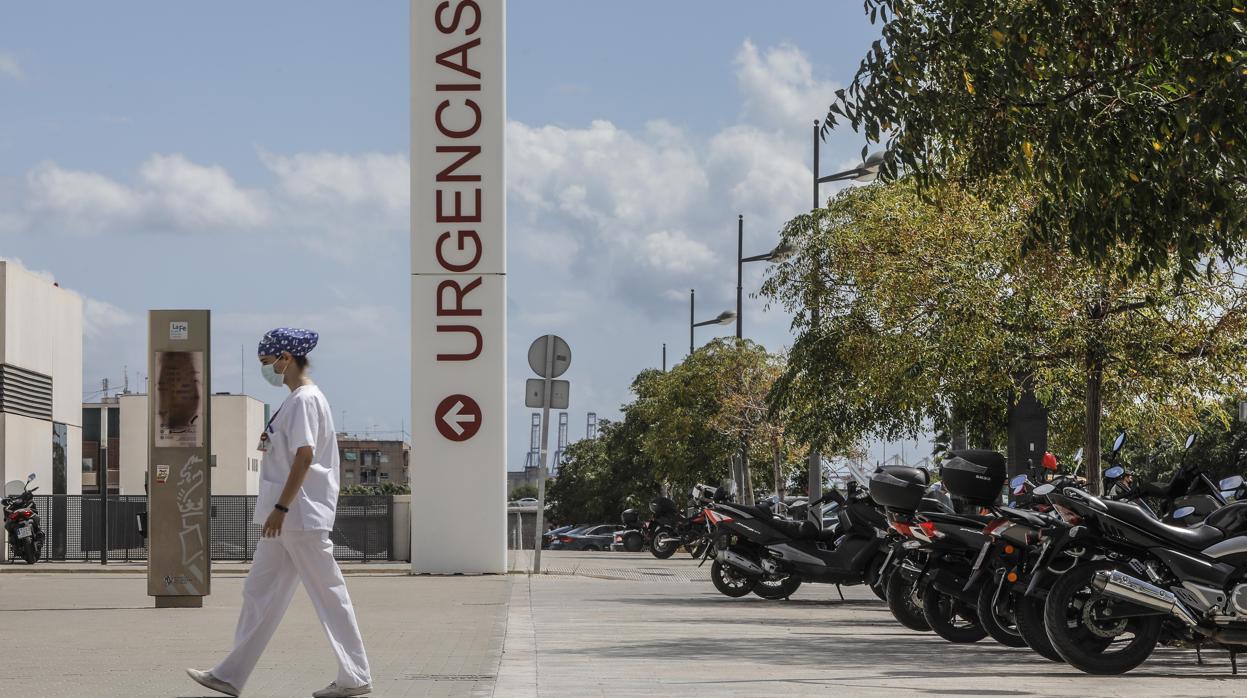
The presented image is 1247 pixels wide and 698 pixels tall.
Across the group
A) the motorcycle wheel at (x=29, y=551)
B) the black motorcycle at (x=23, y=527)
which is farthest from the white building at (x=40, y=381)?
the motorcycle wheel at (x=29, y=551)

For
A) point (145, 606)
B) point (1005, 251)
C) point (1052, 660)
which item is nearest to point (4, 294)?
point (145, 606)

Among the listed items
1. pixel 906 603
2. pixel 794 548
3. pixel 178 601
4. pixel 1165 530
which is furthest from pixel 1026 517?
pixel 178 601

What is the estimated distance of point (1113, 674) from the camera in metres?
9.20

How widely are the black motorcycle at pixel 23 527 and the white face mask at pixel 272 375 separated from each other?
21636 mm

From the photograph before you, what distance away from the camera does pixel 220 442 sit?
88188 millimetres

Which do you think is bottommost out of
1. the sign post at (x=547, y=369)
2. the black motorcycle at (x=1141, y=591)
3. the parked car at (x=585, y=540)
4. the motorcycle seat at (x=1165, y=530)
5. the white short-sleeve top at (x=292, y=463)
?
the parked car at (x=585, y=540)

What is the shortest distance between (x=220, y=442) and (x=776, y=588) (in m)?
74.5

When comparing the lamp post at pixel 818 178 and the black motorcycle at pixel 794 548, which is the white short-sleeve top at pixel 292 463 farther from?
the lamp post at pixel 818 178

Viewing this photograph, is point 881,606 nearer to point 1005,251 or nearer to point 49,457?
point 1005,251

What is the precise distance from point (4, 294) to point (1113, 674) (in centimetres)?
2654

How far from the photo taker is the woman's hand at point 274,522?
7.88 meters

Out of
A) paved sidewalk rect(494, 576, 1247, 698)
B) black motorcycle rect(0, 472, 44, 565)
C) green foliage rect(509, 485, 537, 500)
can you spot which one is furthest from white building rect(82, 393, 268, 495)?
green foliage rect(509, 485, 537, 500)

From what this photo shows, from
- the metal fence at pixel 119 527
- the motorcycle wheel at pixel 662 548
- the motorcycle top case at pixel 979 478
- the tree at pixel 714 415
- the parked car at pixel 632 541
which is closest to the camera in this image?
the motorcycle top case at pixel 979 478

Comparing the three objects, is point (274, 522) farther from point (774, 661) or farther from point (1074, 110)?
point (1074, 110)
